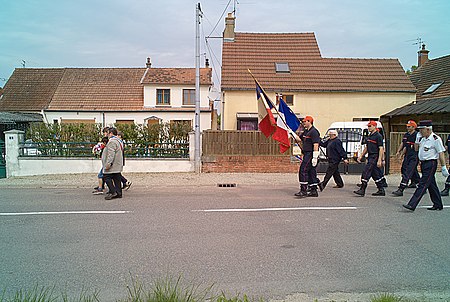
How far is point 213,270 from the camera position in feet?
15.6

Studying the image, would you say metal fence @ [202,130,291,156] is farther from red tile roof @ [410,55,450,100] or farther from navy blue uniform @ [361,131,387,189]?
red tile roof @ [410,55,450,100]

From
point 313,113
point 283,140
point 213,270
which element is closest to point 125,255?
point 213,270

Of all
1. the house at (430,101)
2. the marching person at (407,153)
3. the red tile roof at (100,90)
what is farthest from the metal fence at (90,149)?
the red tile roof at (100,90)

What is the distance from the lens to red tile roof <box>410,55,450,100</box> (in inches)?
985

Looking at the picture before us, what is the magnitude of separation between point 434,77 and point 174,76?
1890 cm

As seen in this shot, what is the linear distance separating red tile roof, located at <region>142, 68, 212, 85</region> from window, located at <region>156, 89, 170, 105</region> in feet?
2.17

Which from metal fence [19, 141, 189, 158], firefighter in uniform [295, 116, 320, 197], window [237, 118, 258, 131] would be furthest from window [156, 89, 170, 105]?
firefighter in uniform [295, 116, 320, 197]

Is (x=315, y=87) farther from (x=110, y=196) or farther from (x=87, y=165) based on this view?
(x=110, y=196)

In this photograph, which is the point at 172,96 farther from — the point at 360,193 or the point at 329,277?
the point at 329,277

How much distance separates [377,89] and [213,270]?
21532 millimetres

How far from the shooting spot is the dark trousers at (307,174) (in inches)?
364

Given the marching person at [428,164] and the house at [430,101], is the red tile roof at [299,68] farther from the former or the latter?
the marching person at [428,164]

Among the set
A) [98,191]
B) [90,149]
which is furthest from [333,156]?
[90,149]

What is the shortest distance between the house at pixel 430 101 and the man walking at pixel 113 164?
1636 centimetres
